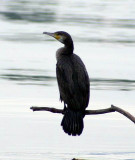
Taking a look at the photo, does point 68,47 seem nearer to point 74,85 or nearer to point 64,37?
point 64,37

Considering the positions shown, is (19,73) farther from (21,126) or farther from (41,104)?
(21,126)

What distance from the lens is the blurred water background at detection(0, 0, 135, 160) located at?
9.64 metres

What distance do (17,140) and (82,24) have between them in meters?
14.8

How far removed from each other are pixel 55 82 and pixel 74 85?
652cm

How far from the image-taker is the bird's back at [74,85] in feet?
24.6

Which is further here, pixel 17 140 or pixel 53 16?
pixel 53 16

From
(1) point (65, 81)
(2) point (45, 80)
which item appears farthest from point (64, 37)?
(2) point (45, 80)

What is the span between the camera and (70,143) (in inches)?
391

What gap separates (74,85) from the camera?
754 centimetres

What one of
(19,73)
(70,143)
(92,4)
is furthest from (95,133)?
(92,4)

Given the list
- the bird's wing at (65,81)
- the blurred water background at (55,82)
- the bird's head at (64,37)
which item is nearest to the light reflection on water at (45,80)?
the blurred water background at (55,82)

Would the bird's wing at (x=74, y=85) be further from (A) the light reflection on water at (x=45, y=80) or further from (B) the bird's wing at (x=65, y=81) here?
(A) the light reflection on water at (x=45, y=80)

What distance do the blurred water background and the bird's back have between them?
5.40 feet

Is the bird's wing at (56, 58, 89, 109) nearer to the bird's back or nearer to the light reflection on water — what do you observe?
the bird's back
